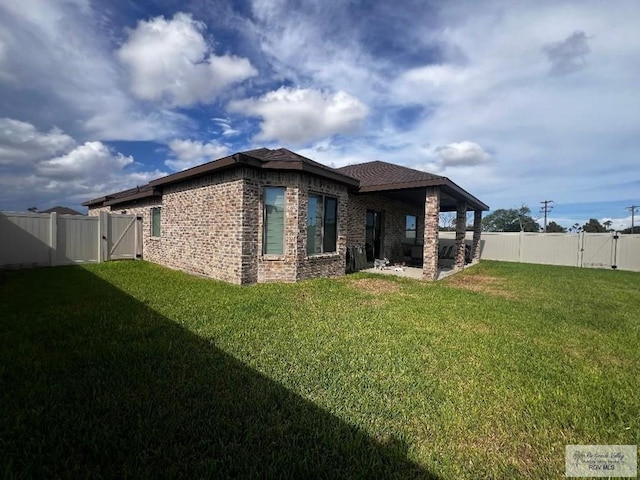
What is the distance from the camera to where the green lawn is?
6.48 ft

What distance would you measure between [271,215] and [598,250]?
18.0m

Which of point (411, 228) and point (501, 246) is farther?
point (501, 246)

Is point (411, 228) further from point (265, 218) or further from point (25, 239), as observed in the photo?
point (25, 239)

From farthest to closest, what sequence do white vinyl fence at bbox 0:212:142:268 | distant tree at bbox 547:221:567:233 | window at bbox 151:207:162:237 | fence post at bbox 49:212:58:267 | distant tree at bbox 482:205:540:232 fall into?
distant tree at bbox 482:205:540:232 → distant tree at bbox 547:221:567:233 → window at bbox 151:207:162:237 → fence post at bbox 49:212:58:267 → white vinyl fence at bbox 0:212:142:268

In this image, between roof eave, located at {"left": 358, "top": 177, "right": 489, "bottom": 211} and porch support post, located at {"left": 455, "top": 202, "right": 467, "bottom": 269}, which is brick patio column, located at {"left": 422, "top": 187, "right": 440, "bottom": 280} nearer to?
roof eave, located at {"left": 358, "top": 177, "right": 489, "bottom": 211}

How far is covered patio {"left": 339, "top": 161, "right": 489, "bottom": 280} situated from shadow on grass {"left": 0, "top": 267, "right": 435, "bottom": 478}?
7831 millimetres

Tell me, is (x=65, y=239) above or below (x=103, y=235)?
below

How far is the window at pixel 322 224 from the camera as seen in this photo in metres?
8.80

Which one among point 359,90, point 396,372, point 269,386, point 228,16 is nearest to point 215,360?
point 269,386

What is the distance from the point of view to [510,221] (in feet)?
207

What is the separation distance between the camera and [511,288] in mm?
8891

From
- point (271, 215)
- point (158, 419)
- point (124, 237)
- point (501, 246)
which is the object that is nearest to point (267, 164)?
point (271, 215)

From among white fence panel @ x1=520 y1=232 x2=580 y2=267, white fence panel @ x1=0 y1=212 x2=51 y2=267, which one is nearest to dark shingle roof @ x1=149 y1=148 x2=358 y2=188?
white fence panel @ x1=0 y1=212 x2=51 y2=267

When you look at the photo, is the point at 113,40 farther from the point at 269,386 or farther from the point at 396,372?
the point at 396,372
